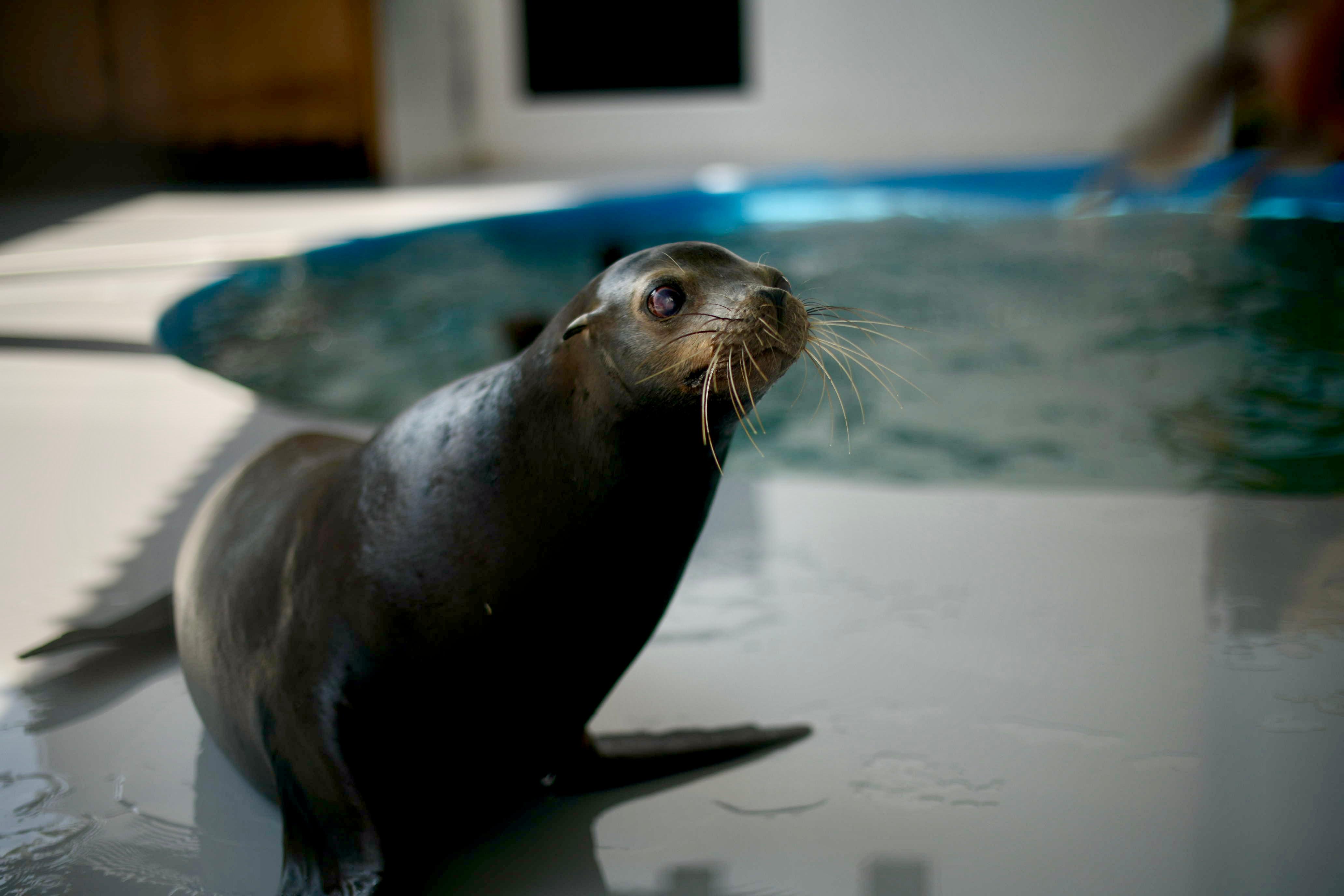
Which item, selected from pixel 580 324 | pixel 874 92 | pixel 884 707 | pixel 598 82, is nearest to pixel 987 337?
pixel 884 707

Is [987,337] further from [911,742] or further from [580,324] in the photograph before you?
[580,324]

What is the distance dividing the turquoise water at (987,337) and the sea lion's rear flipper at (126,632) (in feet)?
4.18

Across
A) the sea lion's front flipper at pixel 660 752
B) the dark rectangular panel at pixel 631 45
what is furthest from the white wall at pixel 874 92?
the sea lion's front flipper at pixel 660 752

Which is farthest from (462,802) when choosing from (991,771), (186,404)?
(186,404)

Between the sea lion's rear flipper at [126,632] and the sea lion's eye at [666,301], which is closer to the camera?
the sea lion's eye at [666,301]

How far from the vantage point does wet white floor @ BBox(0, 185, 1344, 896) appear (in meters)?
1.42

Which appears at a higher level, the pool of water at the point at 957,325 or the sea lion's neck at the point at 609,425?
the sea lion's neck at the point at 609,425

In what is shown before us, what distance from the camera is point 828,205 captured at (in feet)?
30.0

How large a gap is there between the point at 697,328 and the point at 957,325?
460 cm

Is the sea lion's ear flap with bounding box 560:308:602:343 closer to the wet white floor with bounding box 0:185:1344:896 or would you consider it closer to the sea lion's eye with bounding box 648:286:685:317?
the sea lion's eye with bounding box 648:286:685:317

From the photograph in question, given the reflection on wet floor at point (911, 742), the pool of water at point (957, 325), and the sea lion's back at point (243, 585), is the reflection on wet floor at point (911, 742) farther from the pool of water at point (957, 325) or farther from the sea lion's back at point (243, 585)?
the pool of water at point (957, 325)

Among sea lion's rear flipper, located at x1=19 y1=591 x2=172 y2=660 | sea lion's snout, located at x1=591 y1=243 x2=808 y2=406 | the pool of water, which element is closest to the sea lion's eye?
sea lion's snout, located at x1=591 y1=243 x2=808 y2=406

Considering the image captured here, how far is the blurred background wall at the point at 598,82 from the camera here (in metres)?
9.43

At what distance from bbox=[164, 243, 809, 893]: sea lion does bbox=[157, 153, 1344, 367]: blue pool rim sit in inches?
200
